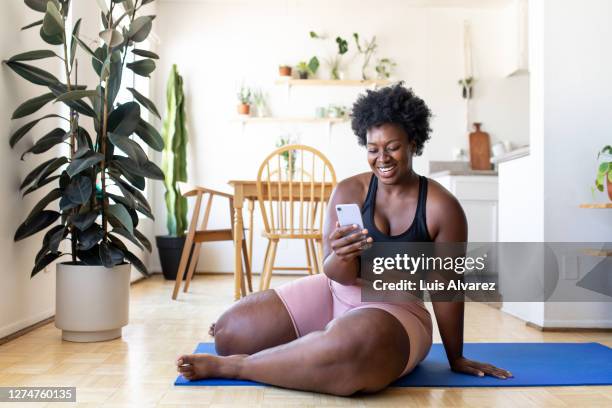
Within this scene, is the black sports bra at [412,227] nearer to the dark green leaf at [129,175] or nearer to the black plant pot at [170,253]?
the dark green leaf at [129,175]

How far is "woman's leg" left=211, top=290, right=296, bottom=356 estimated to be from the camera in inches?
77.3

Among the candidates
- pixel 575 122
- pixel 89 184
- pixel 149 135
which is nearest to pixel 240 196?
pixel 149 135

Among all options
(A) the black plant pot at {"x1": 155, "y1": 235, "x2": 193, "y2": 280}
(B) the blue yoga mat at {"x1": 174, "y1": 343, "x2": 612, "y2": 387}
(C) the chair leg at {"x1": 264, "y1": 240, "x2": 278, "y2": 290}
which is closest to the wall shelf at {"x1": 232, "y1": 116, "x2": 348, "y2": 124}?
(A) the black plant pot at {"x1": 155, "y1": 235, "x2": 193, "y2": 280}

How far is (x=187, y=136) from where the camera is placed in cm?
537

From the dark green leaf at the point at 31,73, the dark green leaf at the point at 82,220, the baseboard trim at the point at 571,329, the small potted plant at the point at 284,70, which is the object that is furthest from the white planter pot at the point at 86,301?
the small potted plant at the point at 284,70

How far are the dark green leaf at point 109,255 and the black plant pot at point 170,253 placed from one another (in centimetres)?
242

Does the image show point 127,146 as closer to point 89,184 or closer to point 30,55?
point 89,184

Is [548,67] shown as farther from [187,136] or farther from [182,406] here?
[187,136]

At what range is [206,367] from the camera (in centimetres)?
178

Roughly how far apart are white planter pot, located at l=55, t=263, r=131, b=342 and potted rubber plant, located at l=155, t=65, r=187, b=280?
8.00 feet

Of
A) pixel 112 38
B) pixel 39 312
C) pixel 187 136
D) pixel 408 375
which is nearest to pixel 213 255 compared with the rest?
pixel 187 136

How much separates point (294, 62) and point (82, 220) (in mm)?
3502

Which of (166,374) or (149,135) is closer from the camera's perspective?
(166,374)

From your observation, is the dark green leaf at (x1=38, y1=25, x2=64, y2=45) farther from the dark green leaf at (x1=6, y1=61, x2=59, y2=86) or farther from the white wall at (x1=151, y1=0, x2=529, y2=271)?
the white wall at (x1=151, y1=0, x2=529, y2=271)
